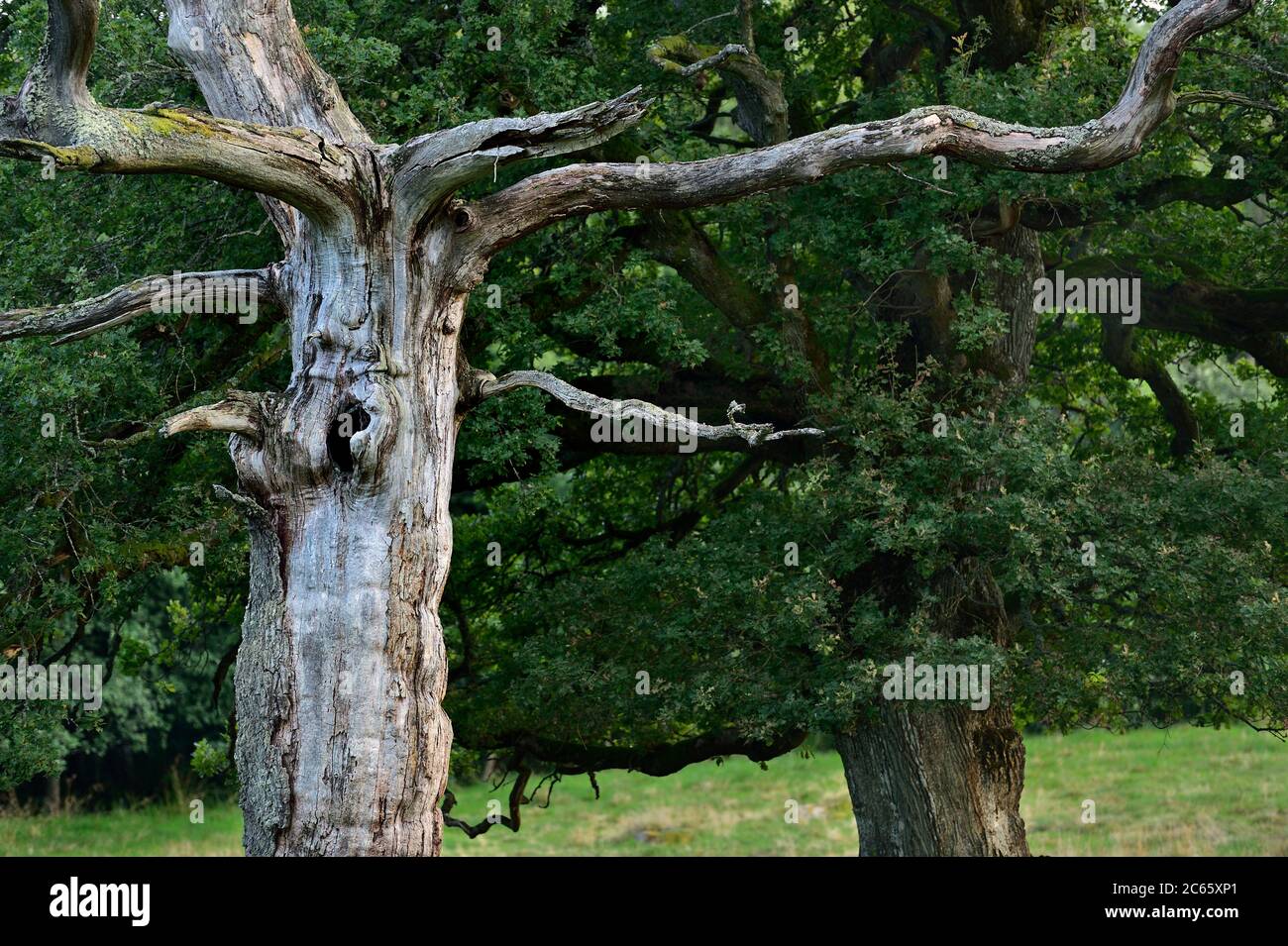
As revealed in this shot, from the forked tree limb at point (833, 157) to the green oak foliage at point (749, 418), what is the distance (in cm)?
309

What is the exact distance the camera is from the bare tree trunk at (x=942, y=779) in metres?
13.7

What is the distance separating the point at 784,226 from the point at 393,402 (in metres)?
6.06

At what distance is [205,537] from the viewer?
11844 mm

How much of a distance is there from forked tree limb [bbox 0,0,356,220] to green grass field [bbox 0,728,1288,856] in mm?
19731

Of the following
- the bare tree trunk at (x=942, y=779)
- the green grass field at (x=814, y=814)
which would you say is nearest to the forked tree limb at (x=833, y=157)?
the bare tree trunk at (x=942, y=779)

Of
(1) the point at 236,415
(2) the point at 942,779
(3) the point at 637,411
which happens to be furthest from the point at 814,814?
(1) the point at 236,415

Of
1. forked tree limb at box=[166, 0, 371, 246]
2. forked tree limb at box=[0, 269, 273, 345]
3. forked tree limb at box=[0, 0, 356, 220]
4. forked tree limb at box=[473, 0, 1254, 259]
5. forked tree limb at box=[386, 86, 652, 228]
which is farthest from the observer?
forked tree limb at box=[166, 0, 371, 246]

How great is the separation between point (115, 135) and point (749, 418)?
27.5 ft

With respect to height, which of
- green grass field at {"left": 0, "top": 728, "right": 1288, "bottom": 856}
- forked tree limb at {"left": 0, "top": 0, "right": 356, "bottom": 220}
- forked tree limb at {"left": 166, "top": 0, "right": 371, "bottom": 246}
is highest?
forked tree limb at {"left": 166, "top": 0, "right": 371, "bottom": 246}

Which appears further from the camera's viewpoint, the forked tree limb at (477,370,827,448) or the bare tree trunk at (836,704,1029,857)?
the bare tree trunk at (836,704,1029,857)

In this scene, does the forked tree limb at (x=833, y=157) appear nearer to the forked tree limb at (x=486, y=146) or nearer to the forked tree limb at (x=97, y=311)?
the forked tree limb at (x=486, y=146)

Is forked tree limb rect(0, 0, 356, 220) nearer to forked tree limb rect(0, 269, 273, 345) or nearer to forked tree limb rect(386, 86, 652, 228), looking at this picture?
forked tree limb rect(386, 86, 652, 228)

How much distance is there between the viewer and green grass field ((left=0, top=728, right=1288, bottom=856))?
26.2m

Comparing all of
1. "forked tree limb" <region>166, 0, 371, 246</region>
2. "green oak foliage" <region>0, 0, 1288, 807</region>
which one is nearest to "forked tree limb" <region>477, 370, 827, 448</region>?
"forked tree limb" <region>166, 0, 371, 246</region>
